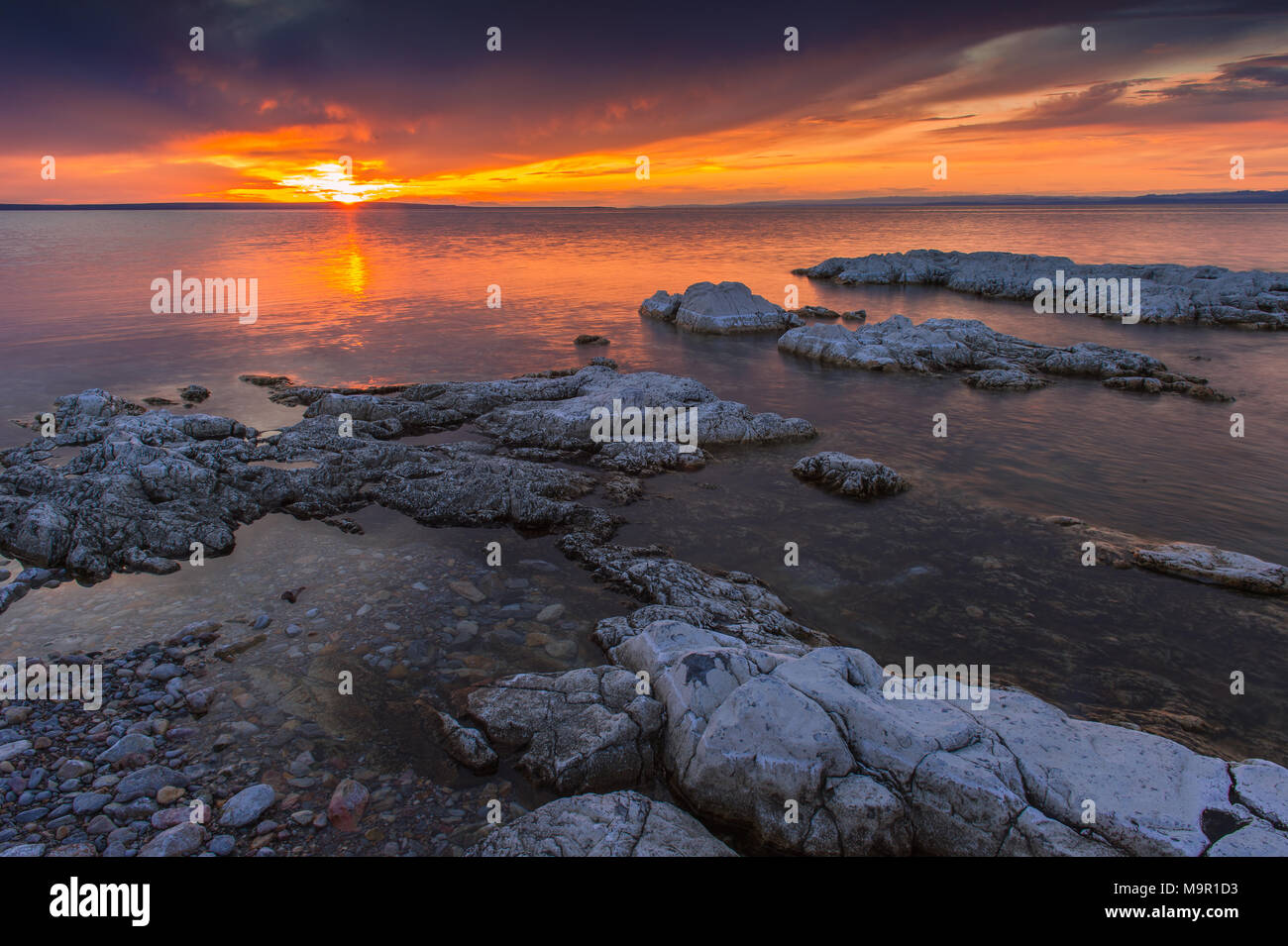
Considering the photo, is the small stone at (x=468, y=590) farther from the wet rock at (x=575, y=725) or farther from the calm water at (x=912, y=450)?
the calm water at (x=912, y=450)

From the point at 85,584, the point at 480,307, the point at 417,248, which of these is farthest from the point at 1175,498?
the point at 417,248

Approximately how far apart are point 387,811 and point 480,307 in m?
37.5

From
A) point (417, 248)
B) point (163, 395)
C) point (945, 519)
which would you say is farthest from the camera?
point (417, 248)

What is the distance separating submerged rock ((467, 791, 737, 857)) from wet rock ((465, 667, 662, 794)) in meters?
0.64

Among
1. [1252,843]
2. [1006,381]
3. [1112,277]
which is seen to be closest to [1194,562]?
[1252,843]

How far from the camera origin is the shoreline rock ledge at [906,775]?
19.7 ft

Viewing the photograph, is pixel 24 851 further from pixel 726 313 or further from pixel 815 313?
pixel 815 313

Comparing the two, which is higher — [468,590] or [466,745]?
[468,590]

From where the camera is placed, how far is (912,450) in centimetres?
1920

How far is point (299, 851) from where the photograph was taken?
6.32 metres

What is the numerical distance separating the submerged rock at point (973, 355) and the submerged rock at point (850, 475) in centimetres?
1237

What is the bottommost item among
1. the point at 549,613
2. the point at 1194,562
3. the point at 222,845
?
the point at 222,845

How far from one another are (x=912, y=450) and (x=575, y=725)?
14.9 metres

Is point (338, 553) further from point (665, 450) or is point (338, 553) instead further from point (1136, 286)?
point (1136, 286)
